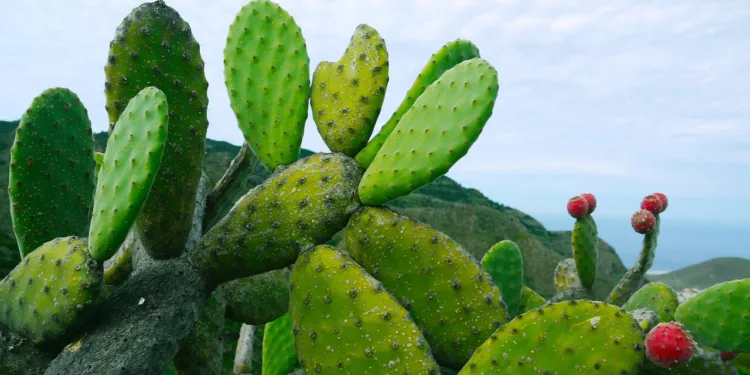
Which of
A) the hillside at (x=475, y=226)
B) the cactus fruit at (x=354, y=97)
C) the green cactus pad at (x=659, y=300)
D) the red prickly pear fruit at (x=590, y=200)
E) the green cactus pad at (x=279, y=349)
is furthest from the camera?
the hillside at (x=475, y=226)

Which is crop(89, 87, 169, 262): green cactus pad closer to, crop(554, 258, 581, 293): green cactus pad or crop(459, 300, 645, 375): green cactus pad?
crop(459, 300, 645, 375): green cactus pad

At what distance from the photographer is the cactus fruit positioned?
4.96ft

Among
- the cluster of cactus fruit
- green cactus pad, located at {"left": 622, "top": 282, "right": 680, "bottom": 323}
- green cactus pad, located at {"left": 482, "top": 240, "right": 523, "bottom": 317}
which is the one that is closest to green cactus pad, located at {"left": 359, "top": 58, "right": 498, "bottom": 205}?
the cluster of cactus fruit

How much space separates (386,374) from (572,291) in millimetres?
1609

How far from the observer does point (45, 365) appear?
54.4 inches

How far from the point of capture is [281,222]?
4.53ft

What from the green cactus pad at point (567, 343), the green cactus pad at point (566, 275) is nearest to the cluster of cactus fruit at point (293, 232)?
the green cactus pad at point (567, 343)

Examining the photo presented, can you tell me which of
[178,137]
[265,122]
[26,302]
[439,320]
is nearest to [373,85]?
[265,122]

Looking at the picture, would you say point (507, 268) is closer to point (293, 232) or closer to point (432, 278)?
point (432, 278)

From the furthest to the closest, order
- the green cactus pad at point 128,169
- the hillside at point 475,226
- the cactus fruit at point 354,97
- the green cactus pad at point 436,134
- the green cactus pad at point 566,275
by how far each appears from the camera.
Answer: the hillside at point 475,226, the green cactus pad at point 566,275, the cactus fruit at point 354,97, the green cactus pad at point 436,134, the green cactus pad at point 128,169

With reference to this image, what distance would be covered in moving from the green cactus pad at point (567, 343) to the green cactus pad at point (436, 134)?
36cm

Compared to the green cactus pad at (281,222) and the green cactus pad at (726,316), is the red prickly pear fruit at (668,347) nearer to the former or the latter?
the green cactus pad at (726,316)

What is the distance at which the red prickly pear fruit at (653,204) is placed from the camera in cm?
233

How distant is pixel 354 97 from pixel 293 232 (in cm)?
38
